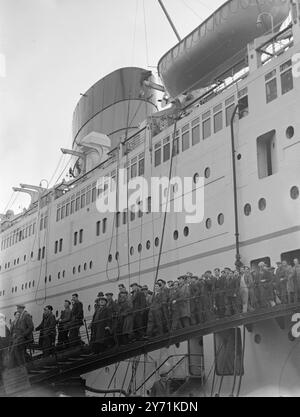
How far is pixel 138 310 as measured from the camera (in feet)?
25.5

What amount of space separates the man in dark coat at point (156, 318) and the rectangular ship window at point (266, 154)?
282 centimetres

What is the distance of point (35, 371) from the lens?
25.3 feet

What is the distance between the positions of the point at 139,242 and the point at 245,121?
12.8 ft

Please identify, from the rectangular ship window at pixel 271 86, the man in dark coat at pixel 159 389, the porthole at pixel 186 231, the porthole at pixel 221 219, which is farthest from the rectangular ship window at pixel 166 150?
the man in dark coat at pixel 159 389

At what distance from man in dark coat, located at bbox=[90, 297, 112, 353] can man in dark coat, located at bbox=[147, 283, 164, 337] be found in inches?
25.5

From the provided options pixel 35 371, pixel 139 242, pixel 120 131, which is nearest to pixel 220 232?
pixel 139 242

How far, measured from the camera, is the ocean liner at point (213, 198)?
7781 millimetres

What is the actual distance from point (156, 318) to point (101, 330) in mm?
891

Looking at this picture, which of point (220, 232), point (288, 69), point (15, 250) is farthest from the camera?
point (15, 250)

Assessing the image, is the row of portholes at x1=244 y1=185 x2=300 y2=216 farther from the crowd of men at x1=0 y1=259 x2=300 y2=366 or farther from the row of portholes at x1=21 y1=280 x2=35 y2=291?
the row of portholes at x1=21 y1=280 x2=35 y2=291

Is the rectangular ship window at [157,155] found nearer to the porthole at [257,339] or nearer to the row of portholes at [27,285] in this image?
the porthole at [257,339]

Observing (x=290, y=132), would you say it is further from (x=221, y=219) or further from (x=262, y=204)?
(x=221, y=219)

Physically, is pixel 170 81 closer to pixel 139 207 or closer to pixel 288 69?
pixel 139 207

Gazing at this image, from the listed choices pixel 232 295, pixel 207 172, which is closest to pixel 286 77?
pixel 207 172
